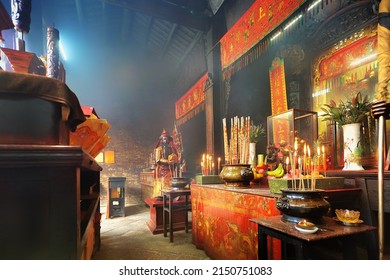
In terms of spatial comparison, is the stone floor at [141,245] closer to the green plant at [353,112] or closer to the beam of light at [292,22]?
the green plant at [353,112]

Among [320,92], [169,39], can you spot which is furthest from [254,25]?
[169,39]

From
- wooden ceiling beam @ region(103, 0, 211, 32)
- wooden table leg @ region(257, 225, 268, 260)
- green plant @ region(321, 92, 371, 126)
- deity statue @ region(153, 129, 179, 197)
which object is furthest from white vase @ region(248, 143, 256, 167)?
wooden ceiling beam @ region(103, 0, 211, 32)

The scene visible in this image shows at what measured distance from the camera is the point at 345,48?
249cm

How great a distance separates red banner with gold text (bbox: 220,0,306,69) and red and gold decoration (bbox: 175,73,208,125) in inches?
52.1

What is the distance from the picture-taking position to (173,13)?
4.88 meters

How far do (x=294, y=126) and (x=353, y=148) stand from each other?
2.28 ft

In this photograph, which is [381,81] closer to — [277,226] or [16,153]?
[277,226]

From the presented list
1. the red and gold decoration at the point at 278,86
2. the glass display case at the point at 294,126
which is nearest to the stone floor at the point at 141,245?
the glass display case at the point at 294,126

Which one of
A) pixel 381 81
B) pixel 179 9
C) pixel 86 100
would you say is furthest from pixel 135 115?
pixel 381 81

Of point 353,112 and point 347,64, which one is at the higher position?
point 347,64

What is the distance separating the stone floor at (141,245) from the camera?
258 cm

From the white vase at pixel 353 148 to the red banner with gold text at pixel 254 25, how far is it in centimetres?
152

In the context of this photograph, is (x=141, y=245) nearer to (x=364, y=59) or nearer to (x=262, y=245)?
(x=262, y=245)
